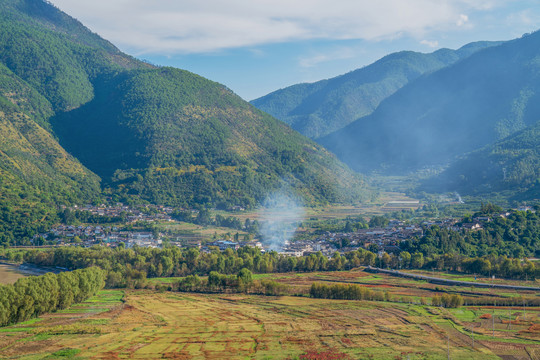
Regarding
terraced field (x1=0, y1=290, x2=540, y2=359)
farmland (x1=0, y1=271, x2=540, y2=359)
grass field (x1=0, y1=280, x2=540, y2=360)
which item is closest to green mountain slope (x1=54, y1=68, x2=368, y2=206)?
farmland (x1=0, y1=271, x2=540, y2=359)

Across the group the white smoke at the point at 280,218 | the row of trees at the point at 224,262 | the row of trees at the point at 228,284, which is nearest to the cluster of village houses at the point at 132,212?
the white smoke at the point at 280,218

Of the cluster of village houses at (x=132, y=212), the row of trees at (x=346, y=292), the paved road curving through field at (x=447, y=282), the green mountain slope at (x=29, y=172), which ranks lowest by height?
the row of trees at (x=346, y=292)

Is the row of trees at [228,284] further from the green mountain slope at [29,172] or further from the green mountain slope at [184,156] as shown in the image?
the green mountain slope at [184,156]

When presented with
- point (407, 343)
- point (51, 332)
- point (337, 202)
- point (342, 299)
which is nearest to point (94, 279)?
point (51, 332)

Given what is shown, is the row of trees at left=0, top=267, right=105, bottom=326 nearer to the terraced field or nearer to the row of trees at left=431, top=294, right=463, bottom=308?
the terraced field

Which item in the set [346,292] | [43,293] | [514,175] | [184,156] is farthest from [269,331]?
[514,175]
